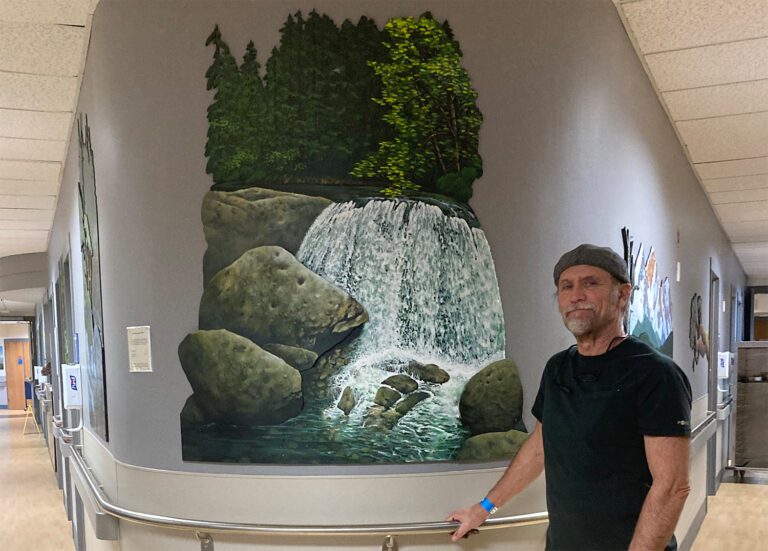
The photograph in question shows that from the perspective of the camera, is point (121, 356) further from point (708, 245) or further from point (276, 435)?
point (708, 245)

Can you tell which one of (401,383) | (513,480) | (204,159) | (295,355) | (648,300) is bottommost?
(513,480)

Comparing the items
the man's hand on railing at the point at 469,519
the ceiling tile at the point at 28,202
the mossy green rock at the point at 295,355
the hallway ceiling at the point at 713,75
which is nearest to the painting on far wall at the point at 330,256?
the mossy green rock at the point at 295,355

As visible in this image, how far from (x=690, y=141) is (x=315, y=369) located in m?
3.97

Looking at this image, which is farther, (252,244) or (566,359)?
(252,244)

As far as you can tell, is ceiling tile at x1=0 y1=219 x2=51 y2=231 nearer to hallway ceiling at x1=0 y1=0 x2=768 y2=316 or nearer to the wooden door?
hallway ceiling at x1=0 y1=0 x2=768 y2=316

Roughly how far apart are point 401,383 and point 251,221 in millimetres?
A: 837

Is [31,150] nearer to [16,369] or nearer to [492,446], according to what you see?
[492,446]

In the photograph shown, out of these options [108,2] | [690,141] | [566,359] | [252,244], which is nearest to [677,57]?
[690,141]

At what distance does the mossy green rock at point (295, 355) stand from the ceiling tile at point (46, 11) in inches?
66.5

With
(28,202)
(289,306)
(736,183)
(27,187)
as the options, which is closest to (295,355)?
(289,306)

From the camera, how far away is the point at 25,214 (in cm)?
696

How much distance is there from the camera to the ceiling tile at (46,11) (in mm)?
2762

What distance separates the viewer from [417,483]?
2518mm

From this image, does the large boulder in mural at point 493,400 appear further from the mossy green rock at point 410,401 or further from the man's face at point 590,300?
the man's face at point 590,300
